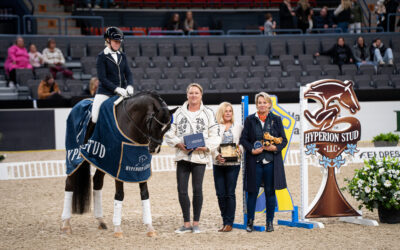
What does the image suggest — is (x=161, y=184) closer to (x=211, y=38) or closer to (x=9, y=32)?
(x=211, y=38)

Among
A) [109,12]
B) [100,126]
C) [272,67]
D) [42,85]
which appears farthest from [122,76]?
[109,12]

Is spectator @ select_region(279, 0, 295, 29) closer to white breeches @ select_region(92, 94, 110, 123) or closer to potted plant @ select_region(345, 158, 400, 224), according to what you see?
potted plant @ select_region(345, 158, 400, 224)

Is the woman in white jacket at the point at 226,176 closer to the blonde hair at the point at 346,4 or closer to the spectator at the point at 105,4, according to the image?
the blonde hair at the point at 346,4

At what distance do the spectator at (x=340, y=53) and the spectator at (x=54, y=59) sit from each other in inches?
320

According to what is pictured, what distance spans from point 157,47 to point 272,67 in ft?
12.1

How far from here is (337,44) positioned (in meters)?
19.6

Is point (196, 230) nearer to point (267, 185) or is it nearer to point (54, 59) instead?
point (267, 185)

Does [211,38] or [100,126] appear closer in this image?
[100,126]

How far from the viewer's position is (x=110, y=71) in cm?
747

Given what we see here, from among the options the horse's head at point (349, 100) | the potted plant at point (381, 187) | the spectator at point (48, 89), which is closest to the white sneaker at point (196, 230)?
the potted plant at point (381, 187)

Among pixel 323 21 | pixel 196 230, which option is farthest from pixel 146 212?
pixel 323 21

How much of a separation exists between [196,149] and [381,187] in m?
2.49

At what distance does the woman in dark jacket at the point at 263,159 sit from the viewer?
7.25m

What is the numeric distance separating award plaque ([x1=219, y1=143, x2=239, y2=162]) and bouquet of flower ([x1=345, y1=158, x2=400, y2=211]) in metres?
1.77
